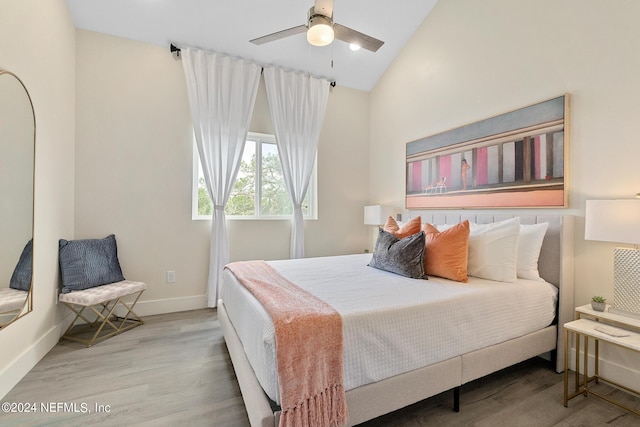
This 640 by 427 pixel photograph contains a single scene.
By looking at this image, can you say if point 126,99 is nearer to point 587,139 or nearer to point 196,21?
point 196,21

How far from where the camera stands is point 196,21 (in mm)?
2969

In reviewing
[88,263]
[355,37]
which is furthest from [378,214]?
[88,263]

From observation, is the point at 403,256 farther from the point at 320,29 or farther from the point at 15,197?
the point at 15,197

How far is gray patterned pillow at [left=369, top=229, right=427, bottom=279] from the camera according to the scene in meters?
2.13

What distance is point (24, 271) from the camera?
1.94 meters

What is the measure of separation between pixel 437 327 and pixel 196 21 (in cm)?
363

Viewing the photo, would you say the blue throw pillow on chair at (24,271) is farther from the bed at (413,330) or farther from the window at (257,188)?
the window at (257,188)

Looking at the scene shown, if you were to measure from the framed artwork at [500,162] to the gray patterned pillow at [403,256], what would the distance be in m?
1.00

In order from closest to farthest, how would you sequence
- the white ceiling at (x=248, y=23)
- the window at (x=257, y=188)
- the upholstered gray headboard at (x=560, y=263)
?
the upholstered gray headboard at (x=560, y=263) < the white ceiling at (x=248, y=23) < the window at (x=257, y=188)

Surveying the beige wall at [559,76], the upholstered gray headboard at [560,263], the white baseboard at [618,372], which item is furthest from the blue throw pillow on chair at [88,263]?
the white baseboard at [618,372]

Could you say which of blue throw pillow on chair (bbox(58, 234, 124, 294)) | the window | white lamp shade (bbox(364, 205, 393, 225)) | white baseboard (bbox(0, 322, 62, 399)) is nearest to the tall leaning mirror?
white baseboard (bbox(0, 322, 62, 399))

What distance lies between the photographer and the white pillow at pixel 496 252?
2.07 meters

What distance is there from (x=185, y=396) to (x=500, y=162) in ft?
10.3

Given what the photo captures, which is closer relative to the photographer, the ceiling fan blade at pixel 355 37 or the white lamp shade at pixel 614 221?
the white lamp shade at pixel 614 221
